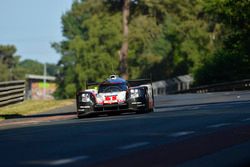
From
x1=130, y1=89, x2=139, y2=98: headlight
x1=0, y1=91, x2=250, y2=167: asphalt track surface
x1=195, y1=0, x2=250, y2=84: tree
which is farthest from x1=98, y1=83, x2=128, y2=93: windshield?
x1=195, y1=0, x2=250, y2=84: tree

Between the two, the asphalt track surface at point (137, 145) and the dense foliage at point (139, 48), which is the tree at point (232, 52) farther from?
the asphalt track surface at point (137, 145)

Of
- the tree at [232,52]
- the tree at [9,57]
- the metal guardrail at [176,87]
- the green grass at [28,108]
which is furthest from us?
the tree at [9,57]

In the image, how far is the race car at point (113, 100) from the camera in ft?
74.4

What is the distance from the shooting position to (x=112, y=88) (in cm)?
2319

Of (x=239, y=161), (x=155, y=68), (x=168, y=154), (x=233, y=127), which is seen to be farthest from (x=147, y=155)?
(x=155, y=68)

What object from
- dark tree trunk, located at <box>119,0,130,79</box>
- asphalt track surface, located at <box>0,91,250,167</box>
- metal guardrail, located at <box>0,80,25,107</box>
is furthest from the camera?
dark tree trunk, located at <box>119,0,130,79</box>

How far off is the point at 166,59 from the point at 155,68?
5.70ft

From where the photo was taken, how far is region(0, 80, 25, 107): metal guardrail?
108 feet

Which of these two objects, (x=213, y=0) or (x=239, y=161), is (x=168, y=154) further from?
(x=213, y=0)

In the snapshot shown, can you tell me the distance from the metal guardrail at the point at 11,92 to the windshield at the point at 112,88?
9.60 meters

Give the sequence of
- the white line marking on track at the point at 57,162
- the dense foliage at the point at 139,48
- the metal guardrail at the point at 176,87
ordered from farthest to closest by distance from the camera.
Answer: the dense foliage at the point at 139,48
the metal guardrail at the point at 176,87
the white line marking on track at the point at 57,162

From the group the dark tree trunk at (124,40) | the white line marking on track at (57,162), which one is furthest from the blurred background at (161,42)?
the white line marking on track at (57,162)

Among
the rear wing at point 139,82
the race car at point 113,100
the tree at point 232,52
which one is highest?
the tree at point 232,52

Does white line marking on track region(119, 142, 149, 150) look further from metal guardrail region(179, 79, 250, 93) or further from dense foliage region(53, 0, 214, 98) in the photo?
dense foliage region(53, 0, 214, 98)
